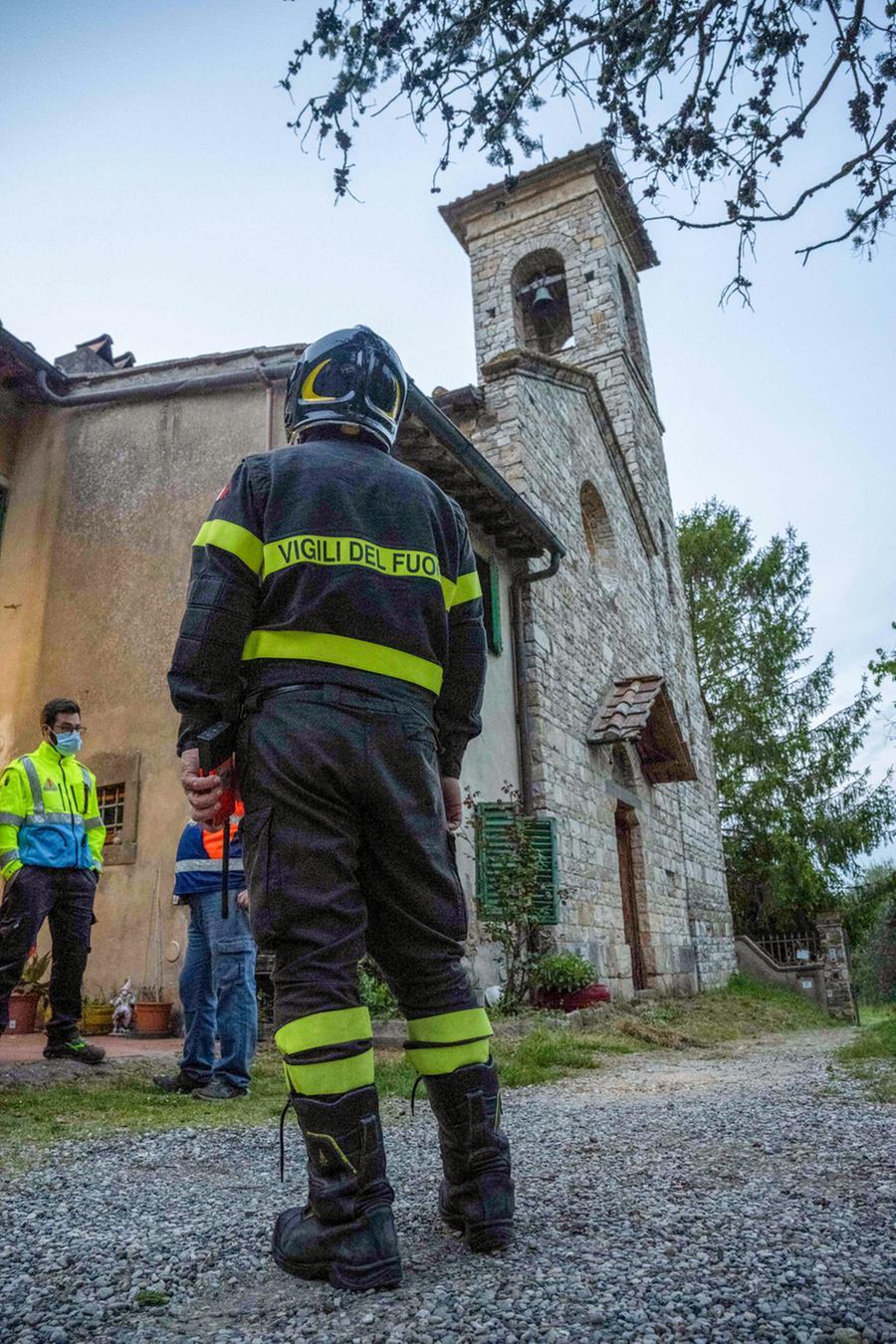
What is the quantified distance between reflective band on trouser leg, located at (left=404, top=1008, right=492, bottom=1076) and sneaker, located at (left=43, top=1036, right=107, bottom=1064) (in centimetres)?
322

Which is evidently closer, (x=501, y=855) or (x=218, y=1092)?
(x=218, y=1092)

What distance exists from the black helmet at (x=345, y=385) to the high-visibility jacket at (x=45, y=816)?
2.97m

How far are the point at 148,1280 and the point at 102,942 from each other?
18.7 ft

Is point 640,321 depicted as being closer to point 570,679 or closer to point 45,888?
point 570,679

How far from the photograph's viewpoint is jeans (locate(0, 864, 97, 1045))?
4.38m

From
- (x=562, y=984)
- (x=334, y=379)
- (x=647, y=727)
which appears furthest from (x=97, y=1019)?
(x=647, y=727)

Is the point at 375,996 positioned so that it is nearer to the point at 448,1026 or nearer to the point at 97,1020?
the point at 97,1020

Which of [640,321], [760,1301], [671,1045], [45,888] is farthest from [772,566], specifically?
[760,1301]

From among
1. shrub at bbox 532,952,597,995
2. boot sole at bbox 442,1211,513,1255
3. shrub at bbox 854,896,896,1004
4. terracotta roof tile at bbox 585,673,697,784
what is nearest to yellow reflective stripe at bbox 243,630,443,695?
boot sole at bbox 442,1211,513,1255

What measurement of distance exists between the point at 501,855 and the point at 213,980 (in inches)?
168

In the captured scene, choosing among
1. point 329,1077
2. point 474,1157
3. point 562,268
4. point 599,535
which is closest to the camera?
point 329,1077

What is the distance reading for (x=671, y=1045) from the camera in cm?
676

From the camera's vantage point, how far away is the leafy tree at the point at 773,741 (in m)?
19.8

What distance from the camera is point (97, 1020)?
6.49 meters
